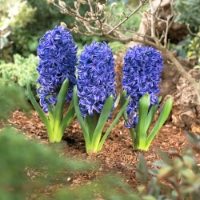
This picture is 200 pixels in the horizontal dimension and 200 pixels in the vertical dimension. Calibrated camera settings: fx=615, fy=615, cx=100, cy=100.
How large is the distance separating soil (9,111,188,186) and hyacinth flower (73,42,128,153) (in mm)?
168

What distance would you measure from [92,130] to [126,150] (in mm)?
396

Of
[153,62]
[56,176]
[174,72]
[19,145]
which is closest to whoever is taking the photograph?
[19,145]

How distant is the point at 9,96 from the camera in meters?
1.15

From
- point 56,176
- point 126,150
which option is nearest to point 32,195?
point 56,176

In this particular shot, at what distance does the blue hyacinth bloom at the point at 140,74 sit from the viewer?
483cm

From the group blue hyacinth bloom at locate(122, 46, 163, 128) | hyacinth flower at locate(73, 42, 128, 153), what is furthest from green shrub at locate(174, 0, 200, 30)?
hyacinth flower at locate(73, 42, 128, 153)

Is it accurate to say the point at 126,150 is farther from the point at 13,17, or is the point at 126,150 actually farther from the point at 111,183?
the point at 13,17

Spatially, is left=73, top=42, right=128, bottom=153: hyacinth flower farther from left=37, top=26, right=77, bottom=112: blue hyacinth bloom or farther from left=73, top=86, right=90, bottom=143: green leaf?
left=37, top=26, right=77, bottom=112: blue hyacinth bloom

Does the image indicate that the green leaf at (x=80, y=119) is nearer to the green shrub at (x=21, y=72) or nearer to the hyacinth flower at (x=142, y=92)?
the hyacinth flower at (x=142, y=92)

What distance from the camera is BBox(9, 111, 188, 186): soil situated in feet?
14.0

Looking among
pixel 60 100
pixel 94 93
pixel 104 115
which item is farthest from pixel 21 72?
pixel 104 115

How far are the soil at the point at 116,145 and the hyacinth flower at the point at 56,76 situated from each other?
0.55ft

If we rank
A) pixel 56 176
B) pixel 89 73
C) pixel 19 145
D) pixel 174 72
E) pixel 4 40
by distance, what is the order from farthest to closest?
pixel 4 40
pixel 174 72
pixel 89 73
pixel 56 176
pixel 19 145

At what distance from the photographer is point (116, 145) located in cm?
508
